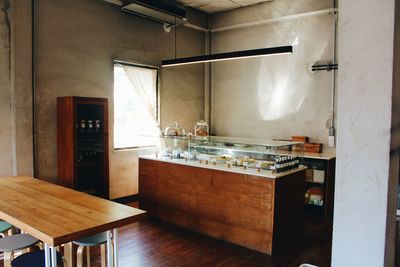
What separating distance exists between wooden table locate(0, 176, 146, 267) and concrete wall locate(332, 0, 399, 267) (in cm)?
136

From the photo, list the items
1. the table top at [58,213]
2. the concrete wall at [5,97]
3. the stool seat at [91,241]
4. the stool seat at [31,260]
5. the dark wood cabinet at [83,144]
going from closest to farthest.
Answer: the table top at [58,213] < the stool seat at [31,260] < the stool seat at [91,241] < the concrete wall at [5,97] < the dark wood cabinet at [83,144]

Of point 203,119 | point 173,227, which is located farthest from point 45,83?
point 203,119

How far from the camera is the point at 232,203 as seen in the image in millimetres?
3646

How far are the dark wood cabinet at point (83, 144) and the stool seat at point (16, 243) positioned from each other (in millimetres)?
1806

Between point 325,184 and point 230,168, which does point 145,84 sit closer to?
point 230,168

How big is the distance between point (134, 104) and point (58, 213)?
3.39 metres

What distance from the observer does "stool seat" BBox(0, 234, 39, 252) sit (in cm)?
223

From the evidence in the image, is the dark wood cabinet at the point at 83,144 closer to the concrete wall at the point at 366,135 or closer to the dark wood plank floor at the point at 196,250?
the dark wood plank floor at the point at 196,250

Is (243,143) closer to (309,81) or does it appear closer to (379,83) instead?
(379,83)

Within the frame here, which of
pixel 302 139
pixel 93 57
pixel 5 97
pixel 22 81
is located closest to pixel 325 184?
pixel 302 139

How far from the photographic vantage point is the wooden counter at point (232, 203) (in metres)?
3.40

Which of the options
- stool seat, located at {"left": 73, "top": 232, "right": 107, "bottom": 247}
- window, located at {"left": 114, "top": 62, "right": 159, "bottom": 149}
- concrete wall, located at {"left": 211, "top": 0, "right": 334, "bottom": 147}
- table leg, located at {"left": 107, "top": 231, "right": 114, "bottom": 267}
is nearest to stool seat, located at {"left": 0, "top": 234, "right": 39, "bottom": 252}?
stool seat, located at {"left": 73, "top": 232, "right": 107, "bottom": 247}

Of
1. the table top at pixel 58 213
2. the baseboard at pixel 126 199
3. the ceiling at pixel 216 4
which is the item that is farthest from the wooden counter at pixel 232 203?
the ceiling at pixel 216 4

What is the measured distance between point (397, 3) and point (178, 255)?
9.27 feet
